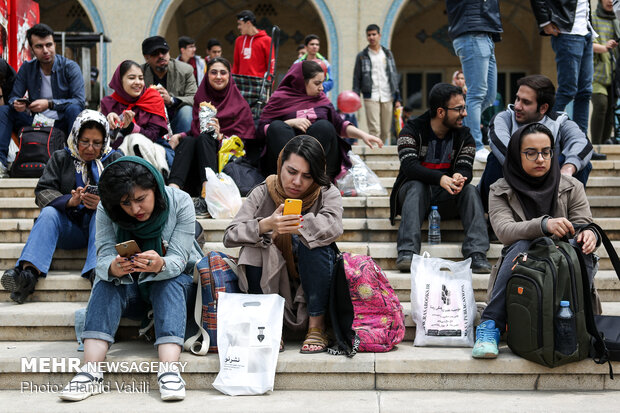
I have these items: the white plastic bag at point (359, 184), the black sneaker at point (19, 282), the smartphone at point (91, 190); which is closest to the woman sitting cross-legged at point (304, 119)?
the white plastic bag at point (359, 184)

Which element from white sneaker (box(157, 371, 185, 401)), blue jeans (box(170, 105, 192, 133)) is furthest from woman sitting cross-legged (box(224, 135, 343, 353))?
blue jeans (box(170, 105, 192, 133))

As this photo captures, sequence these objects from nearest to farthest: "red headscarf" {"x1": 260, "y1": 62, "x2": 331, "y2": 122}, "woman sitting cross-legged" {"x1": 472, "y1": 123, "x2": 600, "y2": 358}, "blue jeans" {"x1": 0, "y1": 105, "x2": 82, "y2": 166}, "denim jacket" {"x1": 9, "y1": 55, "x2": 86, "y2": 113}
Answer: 1. "woman sitting cross-legged" {"x1": 472, "y1": 123, "x2": 600, "y2": 358}
2. "red headscarf" {"x1": 260, "y1": 62, "x2": 331, "y2": 122}
3. "blue jeans" {"x1": 0, "y1": 105, "x2": 82, "y2": 166}
4. "denim jacket" {"x1": 9, "y1": 55, "x2": 86, "y2": 113}

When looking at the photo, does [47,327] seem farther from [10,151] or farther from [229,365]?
[10,151]

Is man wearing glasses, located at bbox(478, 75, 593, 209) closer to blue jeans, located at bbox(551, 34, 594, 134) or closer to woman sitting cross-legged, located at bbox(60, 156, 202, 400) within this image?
blue jeans, located at bbox(551, 34, 594, 134)

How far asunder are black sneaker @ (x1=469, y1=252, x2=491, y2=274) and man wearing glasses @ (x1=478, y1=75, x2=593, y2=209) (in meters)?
0.54

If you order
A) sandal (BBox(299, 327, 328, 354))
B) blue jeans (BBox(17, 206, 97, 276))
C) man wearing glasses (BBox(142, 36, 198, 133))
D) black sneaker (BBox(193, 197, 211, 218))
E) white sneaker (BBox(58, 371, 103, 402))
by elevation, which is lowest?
white sneaker (BBox(58, 371, 103, 402))

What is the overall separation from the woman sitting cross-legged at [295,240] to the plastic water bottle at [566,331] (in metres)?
1.17

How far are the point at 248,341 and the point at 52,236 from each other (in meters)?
1.67

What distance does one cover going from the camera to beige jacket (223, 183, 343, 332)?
3.57 meters

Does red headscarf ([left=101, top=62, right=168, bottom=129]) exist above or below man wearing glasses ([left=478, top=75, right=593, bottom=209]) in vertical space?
above

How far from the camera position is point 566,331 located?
129 inches

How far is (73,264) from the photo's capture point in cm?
459

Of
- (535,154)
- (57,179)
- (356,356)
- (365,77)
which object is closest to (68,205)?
(57,179)

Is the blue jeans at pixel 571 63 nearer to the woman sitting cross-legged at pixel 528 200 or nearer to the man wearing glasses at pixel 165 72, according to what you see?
the woman sitting cross-legged at pixel 528 200
